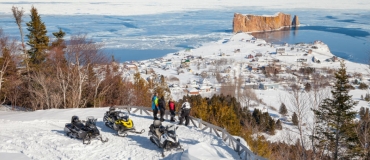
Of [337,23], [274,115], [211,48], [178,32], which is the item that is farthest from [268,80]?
[337,23]

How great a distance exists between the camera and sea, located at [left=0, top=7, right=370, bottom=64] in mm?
73500

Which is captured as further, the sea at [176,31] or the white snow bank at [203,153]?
the sea at [176,31]

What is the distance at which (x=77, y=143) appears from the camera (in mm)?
11188

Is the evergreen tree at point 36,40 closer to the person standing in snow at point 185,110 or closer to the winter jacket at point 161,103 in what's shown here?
the winter jacket at point 161,103

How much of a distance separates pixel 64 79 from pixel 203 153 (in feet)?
47.4

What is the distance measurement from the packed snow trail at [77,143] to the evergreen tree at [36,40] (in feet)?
48.1

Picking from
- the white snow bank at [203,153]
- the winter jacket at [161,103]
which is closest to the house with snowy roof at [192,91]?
the winter jacket at [161,103]

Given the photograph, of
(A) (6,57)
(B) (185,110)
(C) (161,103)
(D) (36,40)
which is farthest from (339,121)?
(D) (36,40)

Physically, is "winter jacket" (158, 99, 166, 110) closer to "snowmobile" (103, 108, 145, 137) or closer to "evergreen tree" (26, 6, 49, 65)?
"snowmobile" (103, 108, 145, 137)

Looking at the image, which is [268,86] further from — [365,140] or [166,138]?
[166,138]

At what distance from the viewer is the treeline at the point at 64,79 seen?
2102cm

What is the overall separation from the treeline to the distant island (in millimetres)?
101225

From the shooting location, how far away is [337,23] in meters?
118

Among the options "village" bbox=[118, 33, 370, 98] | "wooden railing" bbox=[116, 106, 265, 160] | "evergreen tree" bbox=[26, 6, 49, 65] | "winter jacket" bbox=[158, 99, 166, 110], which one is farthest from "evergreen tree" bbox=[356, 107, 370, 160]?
"village" bbox=[118, 33, 370, 98]
